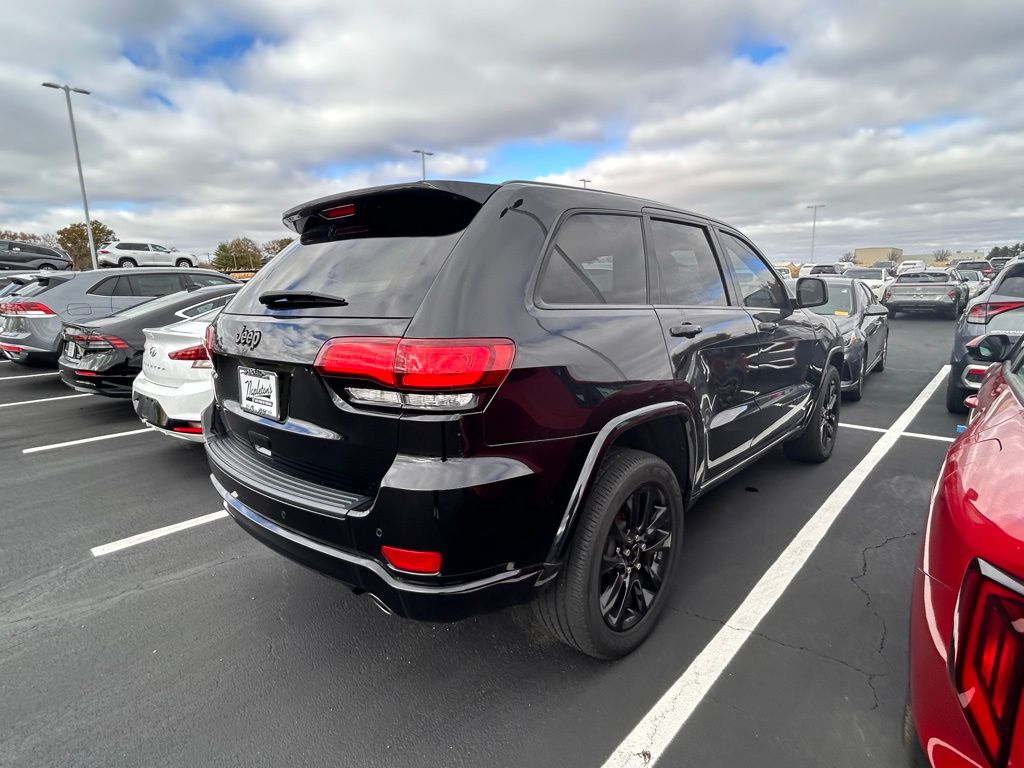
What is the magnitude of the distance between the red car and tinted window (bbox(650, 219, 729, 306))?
58.1 inches

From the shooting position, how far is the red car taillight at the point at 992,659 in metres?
0.96

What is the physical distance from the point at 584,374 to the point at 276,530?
131cm

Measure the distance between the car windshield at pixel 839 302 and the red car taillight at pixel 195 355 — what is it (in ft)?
22.6

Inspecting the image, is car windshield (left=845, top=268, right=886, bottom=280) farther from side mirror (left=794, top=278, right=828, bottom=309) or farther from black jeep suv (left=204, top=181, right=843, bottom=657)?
black jeep suv (left=204, top=181, right=843, bottom=657)

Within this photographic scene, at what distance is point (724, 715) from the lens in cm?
205

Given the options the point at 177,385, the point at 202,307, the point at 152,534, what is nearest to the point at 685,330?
the point at 152,534

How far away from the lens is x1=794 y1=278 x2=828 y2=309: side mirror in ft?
13.2

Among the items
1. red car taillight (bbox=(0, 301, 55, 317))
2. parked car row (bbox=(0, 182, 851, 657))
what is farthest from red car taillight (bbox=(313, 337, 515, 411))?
red car taillight (bbox=(0, 301, 55, 317))

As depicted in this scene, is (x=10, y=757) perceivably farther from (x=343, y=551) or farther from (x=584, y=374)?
(x=584, y=374)

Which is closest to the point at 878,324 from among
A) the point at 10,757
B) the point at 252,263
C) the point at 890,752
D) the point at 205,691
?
the point at 890,752

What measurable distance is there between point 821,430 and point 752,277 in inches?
66.8

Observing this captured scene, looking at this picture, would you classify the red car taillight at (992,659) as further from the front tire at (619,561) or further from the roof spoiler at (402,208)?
the roof spoiler at (402,208)

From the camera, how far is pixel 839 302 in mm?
7598

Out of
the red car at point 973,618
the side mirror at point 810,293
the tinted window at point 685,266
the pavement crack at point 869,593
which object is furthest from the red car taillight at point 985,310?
the red car at point 973,618
